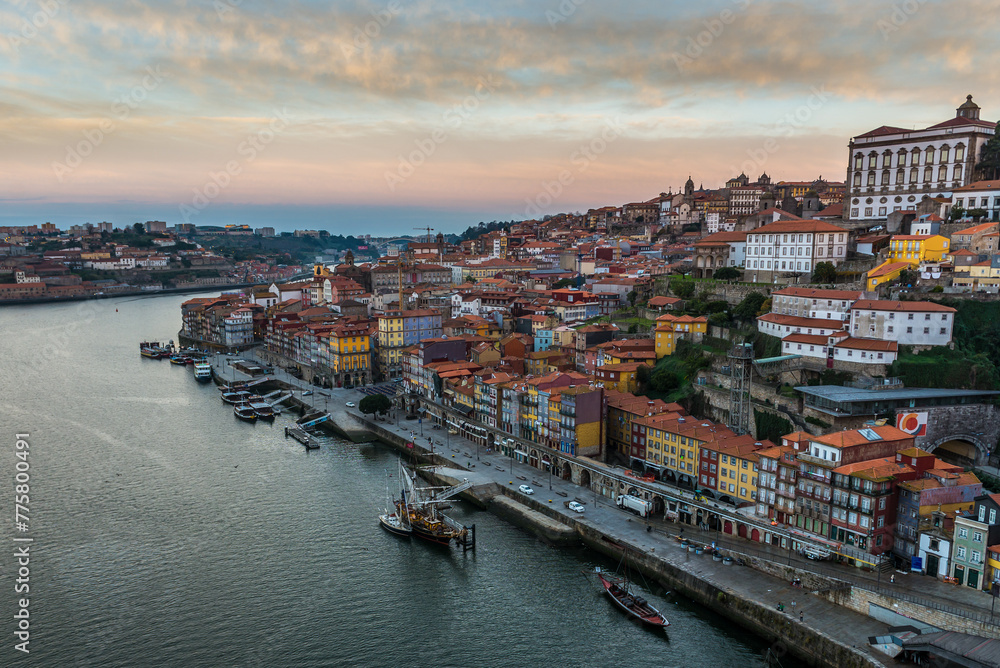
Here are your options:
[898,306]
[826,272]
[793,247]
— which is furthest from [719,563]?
[793,247]

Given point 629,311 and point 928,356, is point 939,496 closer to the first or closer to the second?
point 928,356

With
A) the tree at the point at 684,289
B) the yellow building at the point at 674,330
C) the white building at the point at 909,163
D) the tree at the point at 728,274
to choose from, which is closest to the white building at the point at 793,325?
the yellow building at the point at 674,330

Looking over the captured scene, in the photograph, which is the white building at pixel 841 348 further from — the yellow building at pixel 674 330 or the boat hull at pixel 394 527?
the boat hull at pixel 394 527

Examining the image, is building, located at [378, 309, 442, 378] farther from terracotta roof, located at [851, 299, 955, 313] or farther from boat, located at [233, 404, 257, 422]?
terracotta roof, located at [851, 299, 955, 313]

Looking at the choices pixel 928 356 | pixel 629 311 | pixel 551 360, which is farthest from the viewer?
pixel 629 311

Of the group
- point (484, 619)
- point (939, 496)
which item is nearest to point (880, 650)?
point (939, 496)

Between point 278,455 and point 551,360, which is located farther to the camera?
point 551,360

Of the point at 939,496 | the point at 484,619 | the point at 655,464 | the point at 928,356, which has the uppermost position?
the point at 928,356
